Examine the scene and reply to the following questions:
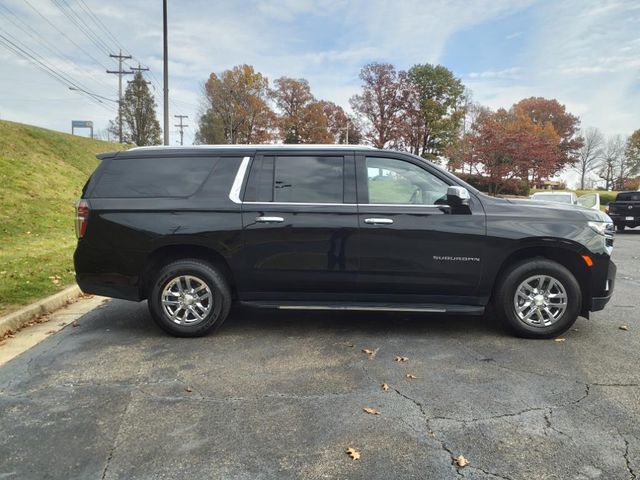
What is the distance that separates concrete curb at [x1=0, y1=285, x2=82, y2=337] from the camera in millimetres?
5148

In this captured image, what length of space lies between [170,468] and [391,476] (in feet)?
4.02

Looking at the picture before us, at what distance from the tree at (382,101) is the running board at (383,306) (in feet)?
160

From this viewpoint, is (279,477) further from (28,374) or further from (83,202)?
(83,202)

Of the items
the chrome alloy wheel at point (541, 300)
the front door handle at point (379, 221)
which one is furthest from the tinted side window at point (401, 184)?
the chrome alloy wheel at point (541, 300)

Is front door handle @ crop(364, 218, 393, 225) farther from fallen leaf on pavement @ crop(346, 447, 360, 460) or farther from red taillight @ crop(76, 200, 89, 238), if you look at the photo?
red taillight @ crop(76, 200, 89, 238)

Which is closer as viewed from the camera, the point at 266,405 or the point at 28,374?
the point at 266,405

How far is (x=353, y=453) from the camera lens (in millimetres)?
2789

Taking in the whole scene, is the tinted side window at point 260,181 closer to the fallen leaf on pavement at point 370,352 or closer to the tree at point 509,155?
the fallen leaf on pavement at point 370,352

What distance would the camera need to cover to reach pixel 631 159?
69125 mm

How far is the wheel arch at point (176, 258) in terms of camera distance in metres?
5.04

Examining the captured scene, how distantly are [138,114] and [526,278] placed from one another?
61.7 meters

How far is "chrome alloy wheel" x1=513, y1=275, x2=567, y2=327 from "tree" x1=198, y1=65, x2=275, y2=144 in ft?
170

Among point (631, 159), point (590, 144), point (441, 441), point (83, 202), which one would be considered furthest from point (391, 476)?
point (590, 144)

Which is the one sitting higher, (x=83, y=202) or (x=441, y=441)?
(x=83, y=202)
